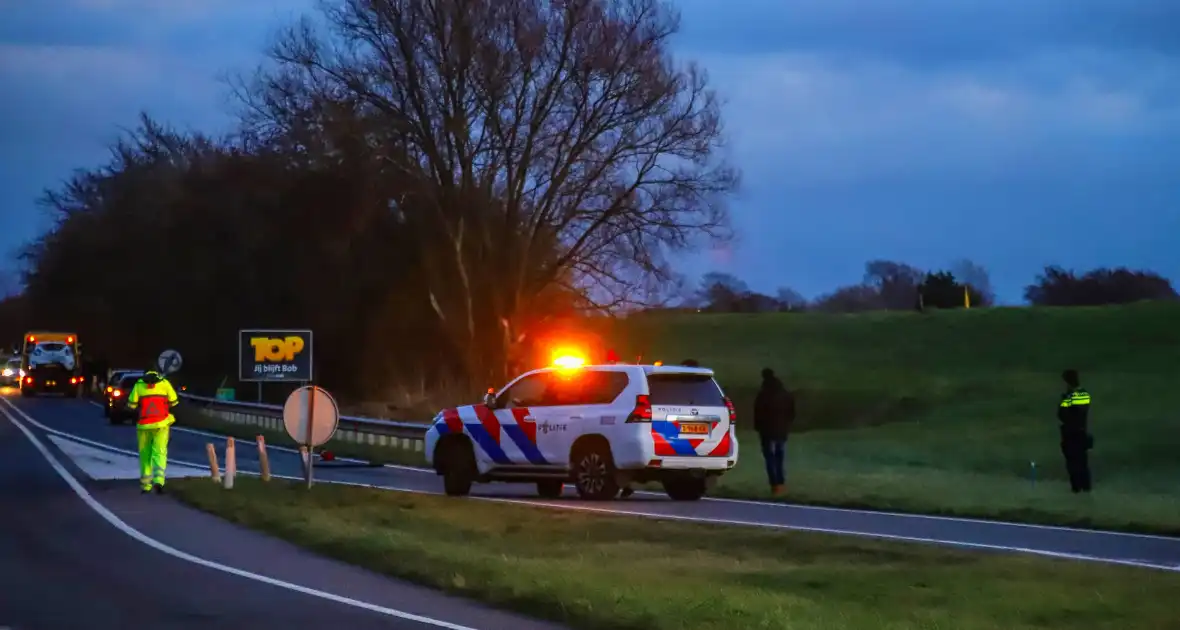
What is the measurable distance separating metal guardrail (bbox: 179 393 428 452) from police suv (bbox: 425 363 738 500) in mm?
9316

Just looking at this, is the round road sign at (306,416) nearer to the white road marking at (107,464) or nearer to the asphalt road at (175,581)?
the asphalt road at (175,581)

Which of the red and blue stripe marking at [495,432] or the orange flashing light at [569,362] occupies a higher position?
the orange flashing light at [569,362]

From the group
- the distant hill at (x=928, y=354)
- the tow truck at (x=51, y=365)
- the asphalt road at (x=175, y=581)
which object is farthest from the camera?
the tow truck at (x=51, y=365)

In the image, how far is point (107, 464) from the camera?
2848 centimetres

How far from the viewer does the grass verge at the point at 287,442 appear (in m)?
A: 31.6

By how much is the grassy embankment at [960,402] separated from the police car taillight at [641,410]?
2627 millimetres

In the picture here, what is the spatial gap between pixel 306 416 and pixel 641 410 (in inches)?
180

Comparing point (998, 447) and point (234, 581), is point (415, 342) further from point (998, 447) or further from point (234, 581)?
point (234, 581)

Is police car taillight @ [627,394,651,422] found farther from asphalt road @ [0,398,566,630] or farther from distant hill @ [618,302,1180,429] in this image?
distant hill @ [618,302,1180,429]

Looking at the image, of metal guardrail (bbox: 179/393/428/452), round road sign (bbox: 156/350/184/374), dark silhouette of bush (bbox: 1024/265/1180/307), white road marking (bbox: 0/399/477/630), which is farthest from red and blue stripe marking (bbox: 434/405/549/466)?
dark silhouette of bush (bbox: 1024/265/1180/307)

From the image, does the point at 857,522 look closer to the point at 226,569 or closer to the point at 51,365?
the point at 226,569

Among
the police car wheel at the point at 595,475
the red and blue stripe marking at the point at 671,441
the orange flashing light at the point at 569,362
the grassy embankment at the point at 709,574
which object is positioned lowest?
the grassy embankment at the point at 709,574

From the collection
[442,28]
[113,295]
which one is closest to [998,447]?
[442,28]

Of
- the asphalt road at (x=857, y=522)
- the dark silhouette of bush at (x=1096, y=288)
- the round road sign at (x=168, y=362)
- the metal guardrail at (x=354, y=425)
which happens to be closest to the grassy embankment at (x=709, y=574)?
the asphalt road at (x=857, y=522)
